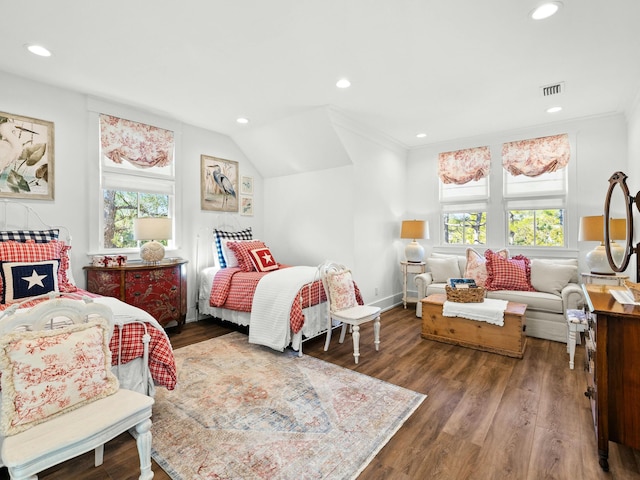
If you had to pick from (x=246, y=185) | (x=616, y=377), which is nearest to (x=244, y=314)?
(x=246, y=185)

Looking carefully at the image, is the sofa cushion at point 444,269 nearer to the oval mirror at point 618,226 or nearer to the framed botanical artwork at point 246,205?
the oval mirror at point 618,226

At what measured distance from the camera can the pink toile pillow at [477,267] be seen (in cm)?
416

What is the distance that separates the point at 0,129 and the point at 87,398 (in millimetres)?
2881

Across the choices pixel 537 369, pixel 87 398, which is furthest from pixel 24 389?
pixel 537 369

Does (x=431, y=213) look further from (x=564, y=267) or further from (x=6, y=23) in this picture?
(x=6, y=23)

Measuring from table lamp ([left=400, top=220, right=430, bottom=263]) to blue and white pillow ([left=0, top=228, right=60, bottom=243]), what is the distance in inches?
168

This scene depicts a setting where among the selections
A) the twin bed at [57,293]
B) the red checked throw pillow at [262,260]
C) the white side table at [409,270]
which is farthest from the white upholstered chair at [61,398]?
the white side table at [409,270]

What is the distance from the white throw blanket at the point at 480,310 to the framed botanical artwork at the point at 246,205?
10.5ft

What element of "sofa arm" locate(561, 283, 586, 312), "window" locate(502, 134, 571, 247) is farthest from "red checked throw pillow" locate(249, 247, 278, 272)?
"window" locate(502, 134, 571, 247)

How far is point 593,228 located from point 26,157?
5.85m

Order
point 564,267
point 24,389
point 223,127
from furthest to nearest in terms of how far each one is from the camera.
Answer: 1. point 223,127
2. point 564,267
3. point 24,389

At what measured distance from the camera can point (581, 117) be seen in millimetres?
4113

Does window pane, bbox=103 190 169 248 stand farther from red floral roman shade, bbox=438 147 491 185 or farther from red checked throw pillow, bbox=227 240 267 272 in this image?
red floral roman shade, bbox=438 147 491 185

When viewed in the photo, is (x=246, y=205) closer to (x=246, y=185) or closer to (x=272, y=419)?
(x=246, y=185)
